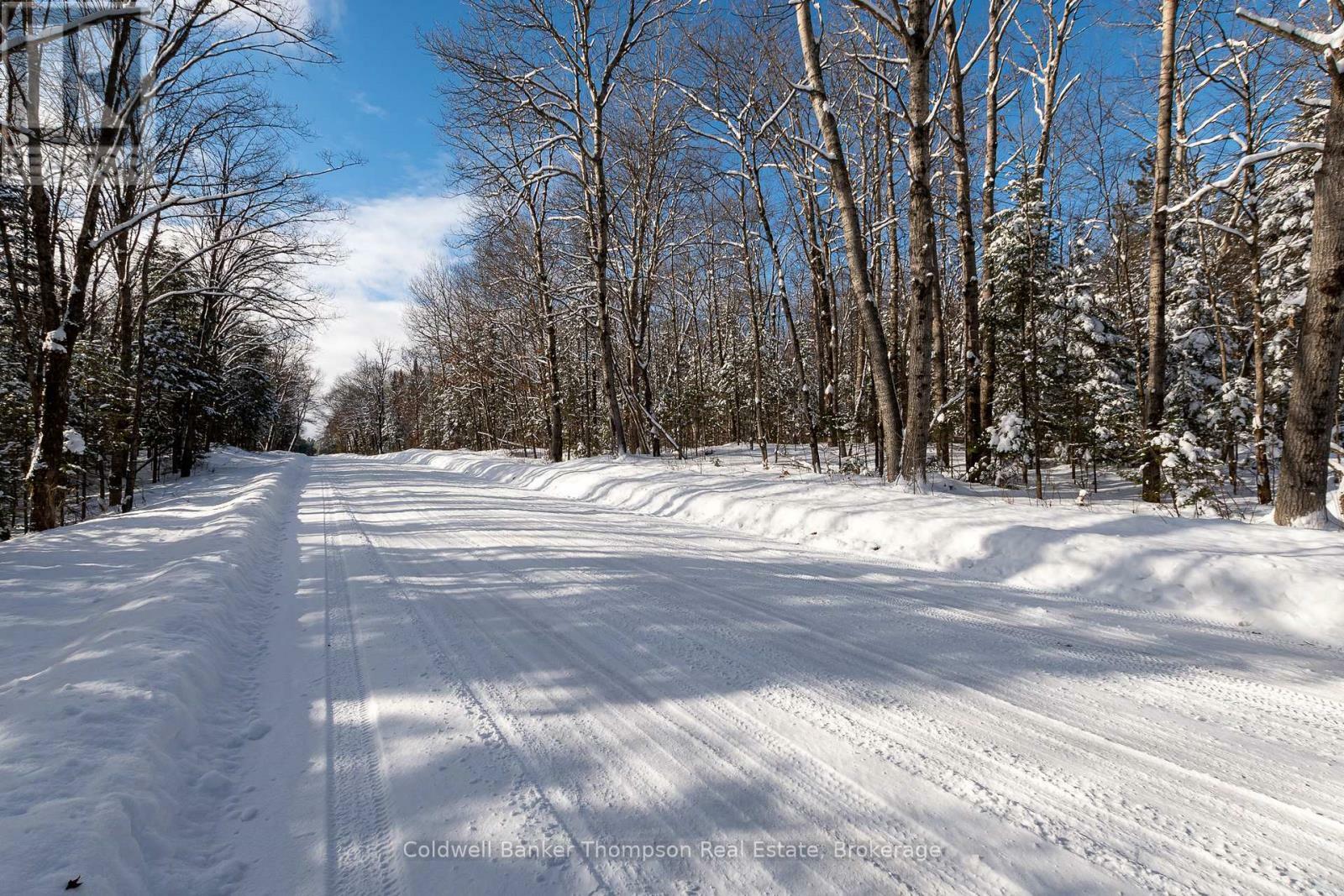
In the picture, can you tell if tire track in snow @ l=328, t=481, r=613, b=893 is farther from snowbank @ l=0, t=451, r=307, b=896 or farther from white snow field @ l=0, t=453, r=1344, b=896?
snowbank @ l=0, t=451, r=307, b=896

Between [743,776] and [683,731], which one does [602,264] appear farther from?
[743,776]

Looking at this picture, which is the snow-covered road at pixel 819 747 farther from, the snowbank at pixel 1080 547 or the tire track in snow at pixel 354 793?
the snowbank at pixel 1080 547

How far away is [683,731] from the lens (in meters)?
2.55

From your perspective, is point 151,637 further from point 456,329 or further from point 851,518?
point 456,329

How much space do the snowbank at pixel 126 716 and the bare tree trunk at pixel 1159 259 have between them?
38.0 ft

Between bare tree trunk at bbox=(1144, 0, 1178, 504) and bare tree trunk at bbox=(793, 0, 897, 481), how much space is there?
398 centimetres

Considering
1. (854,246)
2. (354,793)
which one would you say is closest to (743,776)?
(354,793)

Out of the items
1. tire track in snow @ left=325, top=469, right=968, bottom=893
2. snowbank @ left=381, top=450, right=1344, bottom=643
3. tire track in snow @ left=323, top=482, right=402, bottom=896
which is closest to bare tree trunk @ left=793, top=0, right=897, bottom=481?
snowbank @ left=381, top=450, right=1344, bottom=643

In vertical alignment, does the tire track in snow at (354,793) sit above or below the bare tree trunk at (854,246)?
below

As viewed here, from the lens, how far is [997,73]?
513 inches

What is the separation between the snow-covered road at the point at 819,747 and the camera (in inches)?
70.9

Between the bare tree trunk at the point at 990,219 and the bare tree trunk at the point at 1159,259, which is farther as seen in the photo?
the bare tree trunk at the point at 990,219

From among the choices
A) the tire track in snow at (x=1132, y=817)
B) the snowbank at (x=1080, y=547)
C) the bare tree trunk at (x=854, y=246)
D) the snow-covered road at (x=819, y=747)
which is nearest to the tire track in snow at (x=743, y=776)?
the snow-covered road at (x=819, y=747)

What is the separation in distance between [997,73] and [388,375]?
65.6m
